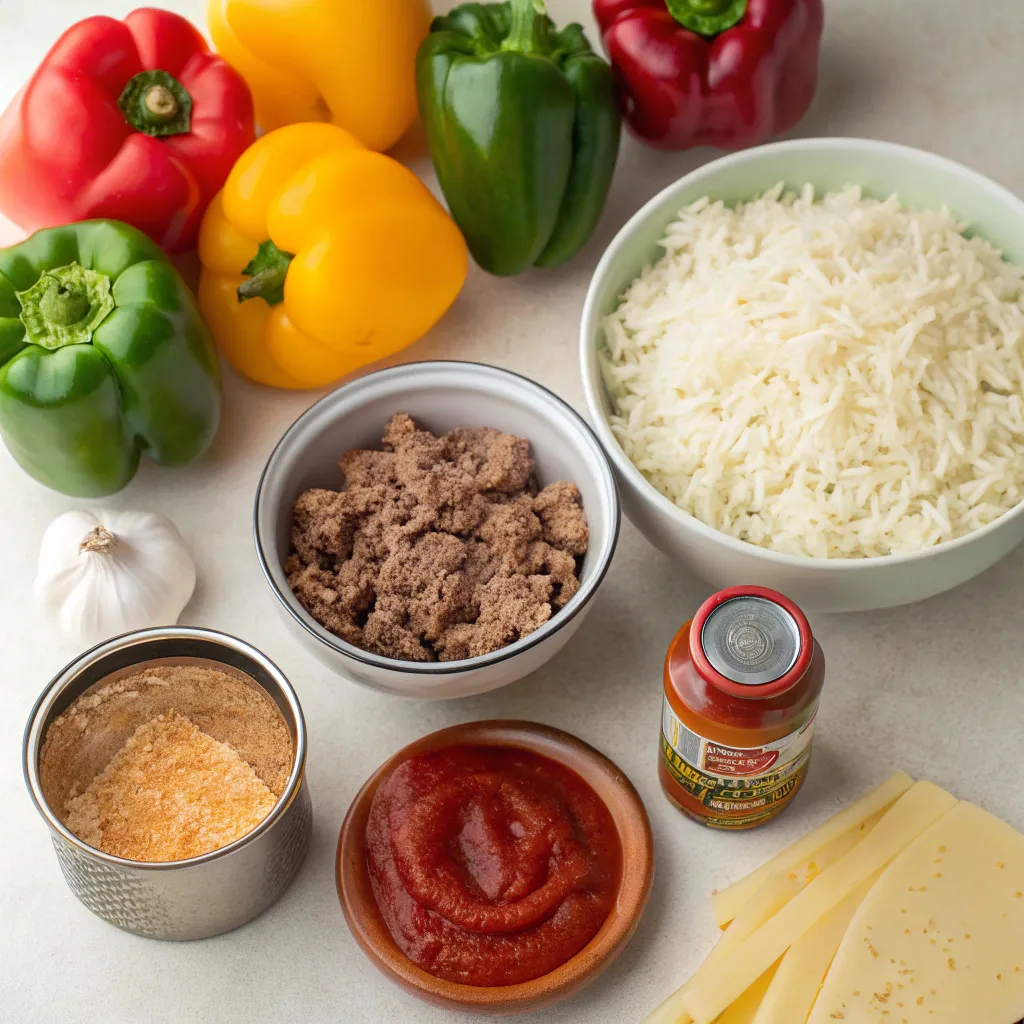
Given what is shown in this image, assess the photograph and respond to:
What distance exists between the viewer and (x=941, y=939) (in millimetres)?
1457

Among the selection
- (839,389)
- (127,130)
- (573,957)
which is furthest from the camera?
(127,130)

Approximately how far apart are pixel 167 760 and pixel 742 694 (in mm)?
727

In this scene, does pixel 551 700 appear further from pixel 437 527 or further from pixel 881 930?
pixel 881 930

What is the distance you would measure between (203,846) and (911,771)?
928 mm

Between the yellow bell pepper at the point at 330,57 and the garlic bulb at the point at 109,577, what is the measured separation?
2.57 feet

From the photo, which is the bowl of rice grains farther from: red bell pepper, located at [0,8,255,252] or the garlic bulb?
red bell pepper, located at [0,8,255,252]

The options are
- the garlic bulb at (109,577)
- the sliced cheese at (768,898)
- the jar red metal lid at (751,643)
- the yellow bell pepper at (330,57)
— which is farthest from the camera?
the yellow bell pepper at (330,57)

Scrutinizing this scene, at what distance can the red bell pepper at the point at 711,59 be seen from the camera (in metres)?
1.97

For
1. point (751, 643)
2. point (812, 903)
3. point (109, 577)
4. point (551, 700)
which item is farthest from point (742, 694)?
point (109, 577)

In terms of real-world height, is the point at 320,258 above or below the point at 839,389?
above

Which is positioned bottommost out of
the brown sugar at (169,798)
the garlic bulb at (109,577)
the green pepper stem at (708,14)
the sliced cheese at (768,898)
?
the sliced cheese at (768,898)

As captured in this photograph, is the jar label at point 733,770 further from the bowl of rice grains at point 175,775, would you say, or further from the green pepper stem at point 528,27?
the green pepper stem at point 528,27

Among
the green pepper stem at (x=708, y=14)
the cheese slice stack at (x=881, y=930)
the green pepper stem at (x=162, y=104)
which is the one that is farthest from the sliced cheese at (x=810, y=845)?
the green pepper stem at (x=162, y=104)

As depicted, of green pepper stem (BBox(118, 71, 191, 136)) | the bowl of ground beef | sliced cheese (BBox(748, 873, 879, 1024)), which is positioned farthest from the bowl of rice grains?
green pepper stem (BBox(118, 71, 191, 136))
